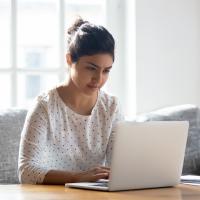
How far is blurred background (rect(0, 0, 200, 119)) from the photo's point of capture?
310 cm

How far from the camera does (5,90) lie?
10.1ft

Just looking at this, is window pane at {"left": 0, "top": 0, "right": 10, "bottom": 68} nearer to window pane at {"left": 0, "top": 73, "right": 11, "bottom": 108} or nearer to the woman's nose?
window pane at {"left": 0, "top": 73, "right": 11, "bottom": 108}

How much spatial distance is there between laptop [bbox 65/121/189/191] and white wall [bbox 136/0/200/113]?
1316 mm

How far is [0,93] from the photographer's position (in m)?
3.08

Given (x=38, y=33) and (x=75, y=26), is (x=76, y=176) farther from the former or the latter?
(x=38, y=33)

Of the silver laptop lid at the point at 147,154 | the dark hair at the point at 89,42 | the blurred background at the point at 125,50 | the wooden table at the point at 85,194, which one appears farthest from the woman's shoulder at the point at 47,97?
the blurred background at the point at 125,50

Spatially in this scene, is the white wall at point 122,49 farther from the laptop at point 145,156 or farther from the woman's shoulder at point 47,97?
the laptop at point 145,156

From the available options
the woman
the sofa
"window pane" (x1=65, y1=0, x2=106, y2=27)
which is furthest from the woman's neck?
"window pane" (x1=65, y1=0, x2=106, y2=27)

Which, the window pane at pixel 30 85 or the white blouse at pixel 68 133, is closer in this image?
the white blouse at pixel 68 133

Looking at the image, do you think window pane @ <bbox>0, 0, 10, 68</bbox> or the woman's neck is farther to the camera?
window pane @ <bbox>0, 0, 10, 68</bbox>

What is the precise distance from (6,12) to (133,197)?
5.93 ft

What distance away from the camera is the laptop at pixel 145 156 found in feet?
5.37

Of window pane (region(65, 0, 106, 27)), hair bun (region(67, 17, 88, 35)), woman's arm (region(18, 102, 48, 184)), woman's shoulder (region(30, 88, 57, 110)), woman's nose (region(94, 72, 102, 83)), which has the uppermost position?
window pane (region(65, 0, 106, 27))

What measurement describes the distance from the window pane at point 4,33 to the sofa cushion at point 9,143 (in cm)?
61
